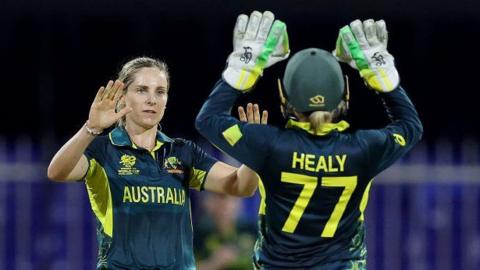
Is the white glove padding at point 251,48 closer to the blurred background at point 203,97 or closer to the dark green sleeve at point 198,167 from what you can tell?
the dark green sleeve at point 198,167

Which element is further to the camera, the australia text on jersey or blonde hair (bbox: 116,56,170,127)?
blonde hair (bbox: 116,56,170,127)

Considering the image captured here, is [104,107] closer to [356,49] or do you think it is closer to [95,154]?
[95,154]

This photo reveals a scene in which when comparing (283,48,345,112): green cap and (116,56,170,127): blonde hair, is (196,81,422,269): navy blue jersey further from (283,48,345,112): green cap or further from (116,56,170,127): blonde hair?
(116,56,170,127): blonde hair

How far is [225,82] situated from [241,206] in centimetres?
443

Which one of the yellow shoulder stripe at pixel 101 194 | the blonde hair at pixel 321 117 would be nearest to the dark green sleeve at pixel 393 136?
the blonde hair at pixel 321 117

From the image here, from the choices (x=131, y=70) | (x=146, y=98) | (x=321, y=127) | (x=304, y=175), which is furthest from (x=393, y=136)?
(x=131, y=70)

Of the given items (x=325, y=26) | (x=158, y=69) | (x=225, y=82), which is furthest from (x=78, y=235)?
(x=225, y=82)

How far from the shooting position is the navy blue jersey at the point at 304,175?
4.84 m

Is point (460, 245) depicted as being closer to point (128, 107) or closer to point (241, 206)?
point (241, 206)

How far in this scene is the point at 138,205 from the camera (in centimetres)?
539

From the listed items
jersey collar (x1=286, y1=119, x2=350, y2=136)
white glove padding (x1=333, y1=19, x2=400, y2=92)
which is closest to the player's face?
jersey collar (x1=286, y1=119, x2=350, y2=136)

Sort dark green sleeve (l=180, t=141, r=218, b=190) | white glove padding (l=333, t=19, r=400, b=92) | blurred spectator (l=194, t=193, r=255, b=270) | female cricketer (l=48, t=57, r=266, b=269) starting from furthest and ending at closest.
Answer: blurred spectator (l=194, t=193, r=255, b=270) → dark green sleeve (l=180, t=141, r=218, b=190) → female cricketer (l=48, t=57, r=266, b=269) → white glove padding (l=333, t=19, r=400, b=92)

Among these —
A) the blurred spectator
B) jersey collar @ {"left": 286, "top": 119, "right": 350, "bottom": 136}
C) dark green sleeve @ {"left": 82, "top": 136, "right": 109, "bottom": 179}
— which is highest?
jersey collar @ {"left": 286, "top": 119, "right": 350, "bottom": 136}

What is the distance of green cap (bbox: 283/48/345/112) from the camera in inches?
189
